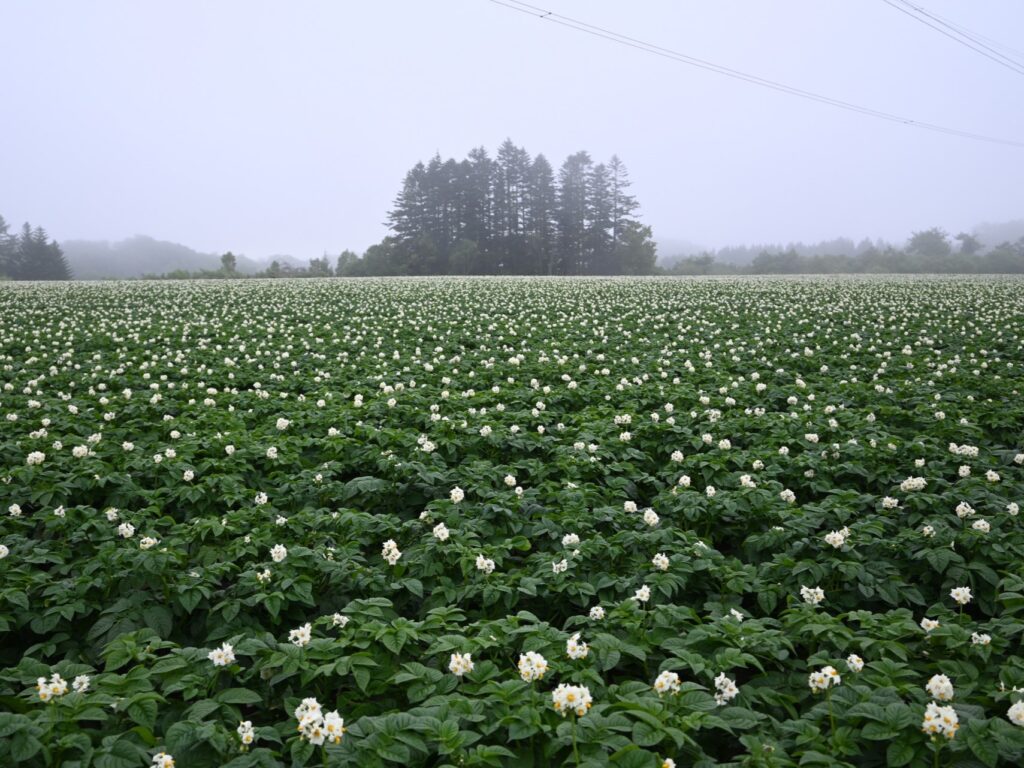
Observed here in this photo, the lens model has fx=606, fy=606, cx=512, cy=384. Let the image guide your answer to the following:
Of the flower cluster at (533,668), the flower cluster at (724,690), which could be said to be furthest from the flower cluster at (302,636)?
the flower cluster at (724,690)

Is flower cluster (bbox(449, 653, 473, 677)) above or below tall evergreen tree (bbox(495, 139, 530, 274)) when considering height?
below

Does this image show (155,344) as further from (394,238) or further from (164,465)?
(394,238)

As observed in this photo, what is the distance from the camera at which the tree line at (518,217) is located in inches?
2709

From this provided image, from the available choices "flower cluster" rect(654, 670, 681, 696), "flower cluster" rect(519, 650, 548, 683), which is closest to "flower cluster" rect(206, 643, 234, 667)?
"flower cluster" rect(519, 650, 548, 683)

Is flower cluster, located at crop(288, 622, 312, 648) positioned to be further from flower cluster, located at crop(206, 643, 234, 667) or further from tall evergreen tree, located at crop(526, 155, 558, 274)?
tall evergreen tree, located at crop(526, 155, 558, 274)

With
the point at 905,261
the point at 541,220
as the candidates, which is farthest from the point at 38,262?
the point at 905,261

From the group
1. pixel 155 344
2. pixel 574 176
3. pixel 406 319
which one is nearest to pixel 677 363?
pixel 406 319

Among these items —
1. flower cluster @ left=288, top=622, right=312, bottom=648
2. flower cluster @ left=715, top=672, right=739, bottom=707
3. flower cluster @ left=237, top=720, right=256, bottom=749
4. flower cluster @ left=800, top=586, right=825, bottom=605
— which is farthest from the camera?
flower cluster @ left=800, top=586, right=825, bottom=605

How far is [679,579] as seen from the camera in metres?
3.65

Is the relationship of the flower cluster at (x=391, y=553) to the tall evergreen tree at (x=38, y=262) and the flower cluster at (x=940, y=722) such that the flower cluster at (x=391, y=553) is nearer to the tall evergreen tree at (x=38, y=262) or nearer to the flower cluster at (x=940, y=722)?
the flower cluster at (x=940, y=722)

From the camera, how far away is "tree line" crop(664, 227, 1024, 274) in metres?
67.3

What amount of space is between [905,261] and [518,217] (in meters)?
45.6

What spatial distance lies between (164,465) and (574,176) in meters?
74.4

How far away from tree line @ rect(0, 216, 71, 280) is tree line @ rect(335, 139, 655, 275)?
28.9 metres
